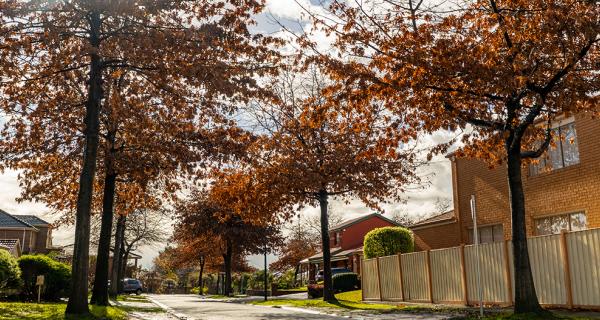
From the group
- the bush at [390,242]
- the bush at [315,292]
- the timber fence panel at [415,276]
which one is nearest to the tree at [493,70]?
the timber fence panel at [415,276]

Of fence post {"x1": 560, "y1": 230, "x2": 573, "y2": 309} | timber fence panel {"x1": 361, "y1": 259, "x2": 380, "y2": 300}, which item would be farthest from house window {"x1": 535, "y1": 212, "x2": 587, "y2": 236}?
timber fence panel {"x1": 361, "y1": 259, "x2": 380, "y2": 300}

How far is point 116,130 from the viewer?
20016 millimetres

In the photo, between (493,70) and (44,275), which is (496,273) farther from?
(44,275)

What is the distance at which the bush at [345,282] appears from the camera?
35.9 metres

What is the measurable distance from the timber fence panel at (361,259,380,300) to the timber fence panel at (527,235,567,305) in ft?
33.2

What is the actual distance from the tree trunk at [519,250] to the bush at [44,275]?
1666cm

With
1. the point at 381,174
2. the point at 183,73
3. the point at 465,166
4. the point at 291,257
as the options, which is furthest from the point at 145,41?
the point at 291,257

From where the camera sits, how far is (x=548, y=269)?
14547 mm

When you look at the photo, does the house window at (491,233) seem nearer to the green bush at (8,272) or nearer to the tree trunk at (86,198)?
the tree trunk at (86,198)

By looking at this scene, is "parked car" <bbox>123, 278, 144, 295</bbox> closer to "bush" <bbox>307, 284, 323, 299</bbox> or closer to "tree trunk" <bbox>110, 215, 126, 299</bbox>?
"tree trunk" <bbox>110, 215, 126, 299</bbox>

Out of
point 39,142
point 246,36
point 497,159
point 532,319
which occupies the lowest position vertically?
point 532,319

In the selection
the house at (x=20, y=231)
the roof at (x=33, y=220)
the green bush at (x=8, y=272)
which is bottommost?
Answer: the green bush at (x=8, y=272)

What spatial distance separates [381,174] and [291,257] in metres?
51.1

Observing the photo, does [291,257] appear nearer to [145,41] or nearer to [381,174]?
[381,174]
